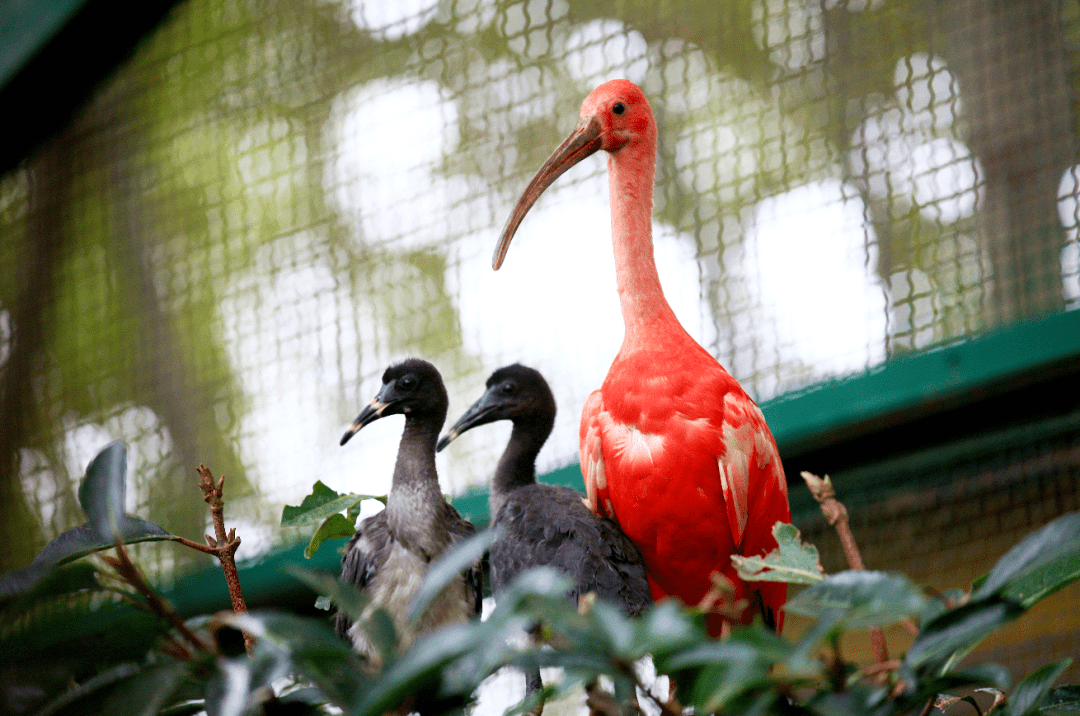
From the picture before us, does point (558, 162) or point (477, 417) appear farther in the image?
point (477, 417)

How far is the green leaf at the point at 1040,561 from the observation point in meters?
0.45

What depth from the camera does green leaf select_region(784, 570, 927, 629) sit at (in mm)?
419

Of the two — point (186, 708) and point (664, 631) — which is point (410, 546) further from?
point (664, 631)

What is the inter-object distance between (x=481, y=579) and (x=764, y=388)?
66 centimetres

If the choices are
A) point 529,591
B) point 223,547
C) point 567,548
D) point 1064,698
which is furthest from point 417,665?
point 567,548

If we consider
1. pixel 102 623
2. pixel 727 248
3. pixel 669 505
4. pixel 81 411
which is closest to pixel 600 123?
pixel 669 505

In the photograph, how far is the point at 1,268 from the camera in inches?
100

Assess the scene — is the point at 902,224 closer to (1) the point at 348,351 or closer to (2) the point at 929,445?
(2) the point at 929,445

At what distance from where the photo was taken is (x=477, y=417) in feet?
5.15

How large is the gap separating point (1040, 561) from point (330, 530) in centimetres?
69

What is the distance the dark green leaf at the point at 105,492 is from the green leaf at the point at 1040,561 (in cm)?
49

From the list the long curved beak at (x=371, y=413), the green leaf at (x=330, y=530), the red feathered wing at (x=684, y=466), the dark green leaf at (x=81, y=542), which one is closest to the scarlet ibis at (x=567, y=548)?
the red feathered wing at (x=684, y=466)

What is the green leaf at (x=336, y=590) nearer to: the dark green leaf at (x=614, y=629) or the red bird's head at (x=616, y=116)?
the dark green leaf at (x=614, y=629)

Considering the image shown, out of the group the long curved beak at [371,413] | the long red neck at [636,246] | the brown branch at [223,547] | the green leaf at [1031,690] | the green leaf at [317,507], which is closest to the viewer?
the green leaf at [1031,690]
